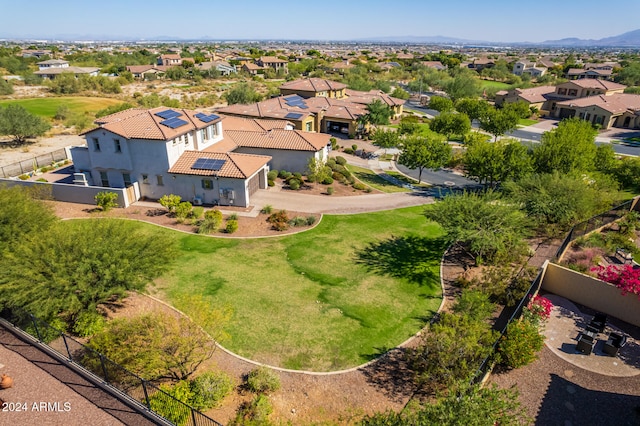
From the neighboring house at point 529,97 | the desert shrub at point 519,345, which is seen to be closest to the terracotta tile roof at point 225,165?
the desert shrub at point 519,345

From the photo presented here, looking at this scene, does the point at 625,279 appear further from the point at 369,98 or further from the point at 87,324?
the point at 369,98

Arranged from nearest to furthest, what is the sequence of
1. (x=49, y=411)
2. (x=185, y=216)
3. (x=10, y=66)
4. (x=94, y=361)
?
(x=49, y=411) → (x=94, y=361) → (x=185, y=216) → (x=10, y=66)

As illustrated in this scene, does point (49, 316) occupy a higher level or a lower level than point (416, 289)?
higher

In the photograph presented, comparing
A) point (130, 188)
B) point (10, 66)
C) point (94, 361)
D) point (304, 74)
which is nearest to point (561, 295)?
point (94, 361)

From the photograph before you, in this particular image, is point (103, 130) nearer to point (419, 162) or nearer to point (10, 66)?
point (419, 162)

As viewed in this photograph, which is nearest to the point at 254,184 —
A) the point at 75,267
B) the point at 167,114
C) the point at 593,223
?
the point at 167,114

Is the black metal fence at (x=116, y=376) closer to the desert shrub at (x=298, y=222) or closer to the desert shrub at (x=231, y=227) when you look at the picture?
the desert shrub at (x=231, y=227)
